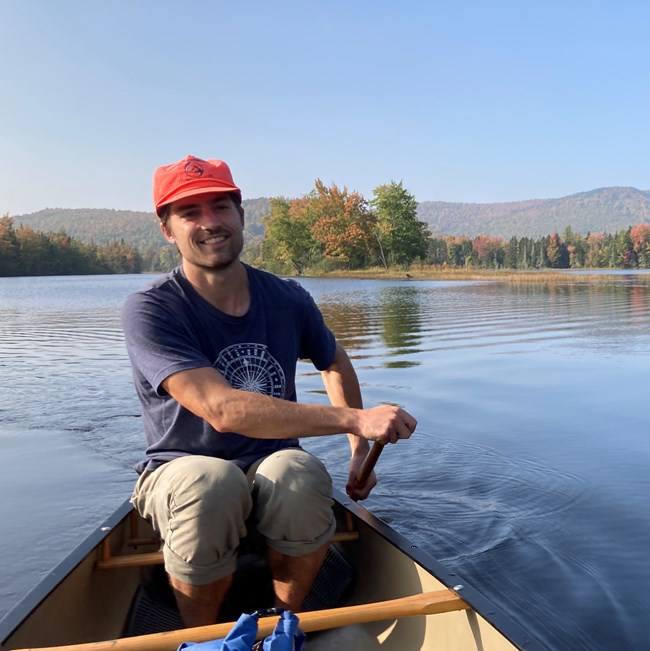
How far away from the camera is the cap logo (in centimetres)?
279

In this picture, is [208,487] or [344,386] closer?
[208,487]

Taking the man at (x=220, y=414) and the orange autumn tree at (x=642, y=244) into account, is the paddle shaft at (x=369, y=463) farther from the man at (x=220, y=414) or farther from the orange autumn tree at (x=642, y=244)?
the orange autumn tree at (x=642, y=244)

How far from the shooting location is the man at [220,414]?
2.47 metres

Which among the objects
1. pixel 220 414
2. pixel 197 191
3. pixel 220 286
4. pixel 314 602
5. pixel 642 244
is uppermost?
pixel 197 191

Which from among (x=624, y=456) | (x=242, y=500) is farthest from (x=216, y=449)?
(x=624, y=456)

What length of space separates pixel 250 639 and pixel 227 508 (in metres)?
0.51

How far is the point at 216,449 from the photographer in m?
2.79

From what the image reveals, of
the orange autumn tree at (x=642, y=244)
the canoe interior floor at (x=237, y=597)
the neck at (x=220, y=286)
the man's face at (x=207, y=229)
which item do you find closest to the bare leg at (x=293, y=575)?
the canoe interior floor at (x=237, y=597)

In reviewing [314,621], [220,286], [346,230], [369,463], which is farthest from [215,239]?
[346,230]

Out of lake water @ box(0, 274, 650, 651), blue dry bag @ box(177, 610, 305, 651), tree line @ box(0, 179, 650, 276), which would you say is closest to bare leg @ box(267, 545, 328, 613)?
blue dry bag @ box(177, 610, 305, 651)

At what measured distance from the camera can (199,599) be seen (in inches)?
99.1

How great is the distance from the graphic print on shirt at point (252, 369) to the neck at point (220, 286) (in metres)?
0.16

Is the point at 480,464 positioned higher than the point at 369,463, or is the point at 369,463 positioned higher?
the point at 369,463

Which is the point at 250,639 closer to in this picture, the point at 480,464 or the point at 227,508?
the point at 227,508
